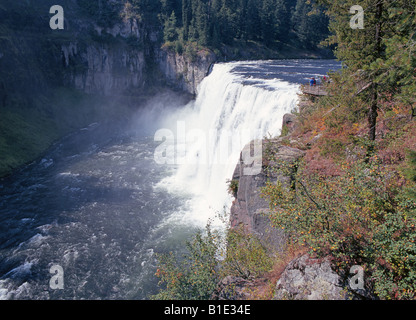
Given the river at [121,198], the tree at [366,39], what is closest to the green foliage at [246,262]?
the river at [121,198]

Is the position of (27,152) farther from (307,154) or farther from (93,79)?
(307,154)

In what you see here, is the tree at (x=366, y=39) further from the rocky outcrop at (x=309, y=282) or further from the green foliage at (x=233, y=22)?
the green foliage at (x=233, y=22)

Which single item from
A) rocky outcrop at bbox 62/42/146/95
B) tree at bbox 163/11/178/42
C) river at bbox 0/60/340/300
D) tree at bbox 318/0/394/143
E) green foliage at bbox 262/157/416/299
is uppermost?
tree at bbox 163/11/178/42

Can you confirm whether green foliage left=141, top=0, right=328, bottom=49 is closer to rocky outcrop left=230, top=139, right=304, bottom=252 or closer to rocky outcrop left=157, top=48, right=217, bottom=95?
rocky outcrop left=157, top=48, right=217, bottom=95

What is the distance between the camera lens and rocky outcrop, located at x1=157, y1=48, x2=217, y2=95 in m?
50.8

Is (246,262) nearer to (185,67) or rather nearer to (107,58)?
(185,67)

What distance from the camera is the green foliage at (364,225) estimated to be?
6770 mm

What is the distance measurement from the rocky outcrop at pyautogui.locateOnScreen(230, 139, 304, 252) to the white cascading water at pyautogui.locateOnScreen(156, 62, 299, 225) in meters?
4.00

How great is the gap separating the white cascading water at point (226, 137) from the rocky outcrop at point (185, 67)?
14.2 m

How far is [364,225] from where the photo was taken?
7789 millimetres
